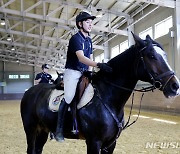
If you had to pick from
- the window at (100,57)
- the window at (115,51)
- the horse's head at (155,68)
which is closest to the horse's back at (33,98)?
the horse's head at (155,68)

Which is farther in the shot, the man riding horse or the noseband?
the man riding horse

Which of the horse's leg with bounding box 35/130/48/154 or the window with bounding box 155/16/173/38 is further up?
the window with bounding box 155/16/173/38

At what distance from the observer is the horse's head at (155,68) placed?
2.85 m

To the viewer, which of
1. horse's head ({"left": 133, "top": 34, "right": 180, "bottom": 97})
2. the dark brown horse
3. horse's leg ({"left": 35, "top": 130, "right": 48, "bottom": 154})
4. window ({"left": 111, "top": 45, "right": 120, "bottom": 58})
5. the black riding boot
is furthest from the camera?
window ({"left": 111, "top": 45, "right": 120, "bottom": 58})

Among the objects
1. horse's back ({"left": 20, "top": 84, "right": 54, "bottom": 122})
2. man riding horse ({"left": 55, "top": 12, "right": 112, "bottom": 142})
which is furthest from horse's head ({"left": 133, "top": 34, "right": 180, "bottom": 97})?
horse's back ({"left": 20, "top": 84, "right": 54, "bottom": 122})

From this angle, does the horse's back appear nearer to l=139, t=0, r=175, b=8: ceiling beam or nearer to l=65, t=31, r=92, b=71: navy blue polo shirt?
l=65, t=31, r=92, b=71: navy blue polo shirt

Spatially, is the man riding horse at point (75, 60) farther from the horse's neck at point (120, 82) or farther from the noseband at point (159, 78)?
the noseband at point (159, 78)

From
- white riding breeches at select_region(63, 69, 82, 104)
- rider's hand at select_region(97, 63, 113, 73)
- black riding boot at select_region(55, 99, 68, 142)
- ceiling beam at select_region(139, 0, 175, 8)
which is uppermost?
ceiling beam at select_region(139, 0, 175, 8)

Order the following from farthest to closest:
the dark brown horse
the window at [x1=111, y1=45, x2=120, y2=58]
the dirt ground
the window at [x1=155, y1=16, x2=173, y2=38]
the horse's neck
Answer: the window at [x1=111, y1=45, x2=120, y2=58], the window at [x1=155, y1=16, x2=173, y2=38], the dirt ground, the horse's neck, the dark brown horse

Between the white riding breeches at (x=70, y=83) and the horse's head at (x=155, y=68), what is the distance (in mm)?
774

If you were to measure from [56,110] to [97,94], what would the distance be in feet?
2.20

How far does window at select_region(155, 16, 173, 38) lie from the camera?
49.6ft

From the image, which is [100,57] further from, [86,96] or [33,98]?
[86,96]

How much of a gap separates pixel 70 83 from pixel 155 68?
41.4 inches
